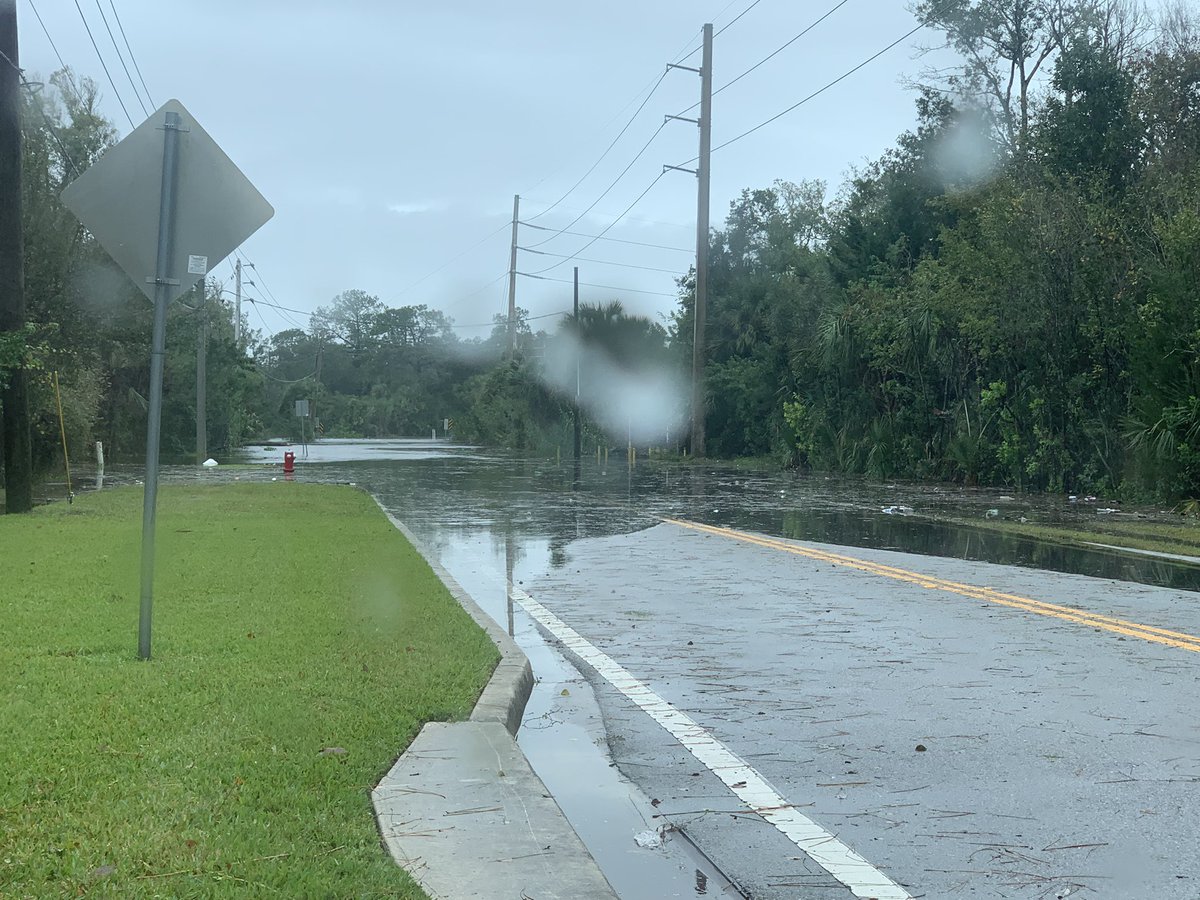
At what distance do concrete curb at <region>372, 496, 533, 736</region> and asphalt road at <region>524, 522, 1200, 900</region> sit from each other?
49cm

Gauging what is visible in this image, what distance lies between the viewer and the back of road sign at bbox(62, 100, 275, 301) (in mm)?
A: 7695

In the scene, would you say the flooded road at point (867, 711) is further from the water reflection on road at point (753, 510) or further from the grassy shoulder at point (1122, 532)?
the grassy shoulder at point (1122, 532)

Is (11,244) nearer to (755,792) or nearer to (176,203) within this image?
(176,203)

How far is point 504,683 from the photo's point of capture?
7.58 m

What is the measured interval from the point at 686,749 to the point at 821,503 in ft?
59.5

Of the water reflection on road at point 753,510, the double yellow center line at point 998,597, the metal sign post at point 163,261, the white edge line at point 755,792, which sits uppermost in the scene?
the metal sign post at point 163,261

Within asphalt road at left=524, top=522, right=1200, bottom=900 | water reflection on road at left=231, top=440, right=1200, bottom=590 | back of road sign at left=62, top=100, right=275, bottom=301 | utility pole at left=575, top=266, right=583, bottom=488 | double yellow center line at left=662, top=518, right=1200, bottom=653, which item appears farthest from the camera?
utility pole at left=575, top=266, right=583, bottom=488

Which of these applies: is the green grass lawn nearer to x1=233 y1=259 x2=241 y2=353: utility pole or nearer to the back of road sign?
the back of road sign

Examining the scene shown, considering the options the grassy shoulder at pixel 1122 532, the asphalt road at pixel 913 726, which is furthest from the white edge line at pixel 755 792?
the grassy shoulder at pixel 1122 532

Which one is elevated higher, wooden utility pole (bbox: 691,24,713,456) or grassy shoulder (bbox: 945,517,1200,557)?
wooden utility pole (bbox: 691,24,713,456)

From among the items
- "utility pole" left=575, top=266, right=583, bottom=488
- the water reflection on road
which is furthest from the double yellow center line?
"utility pole" left=575, top=266, right=583, bottom=488

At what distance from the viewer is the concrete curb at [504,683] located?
22.7 feet

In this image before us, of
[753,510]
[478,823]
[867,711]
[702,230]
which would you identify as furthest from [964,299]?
[478,823]

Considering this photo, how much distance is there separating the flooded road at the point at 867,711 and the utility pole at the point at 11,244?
25.1ft
